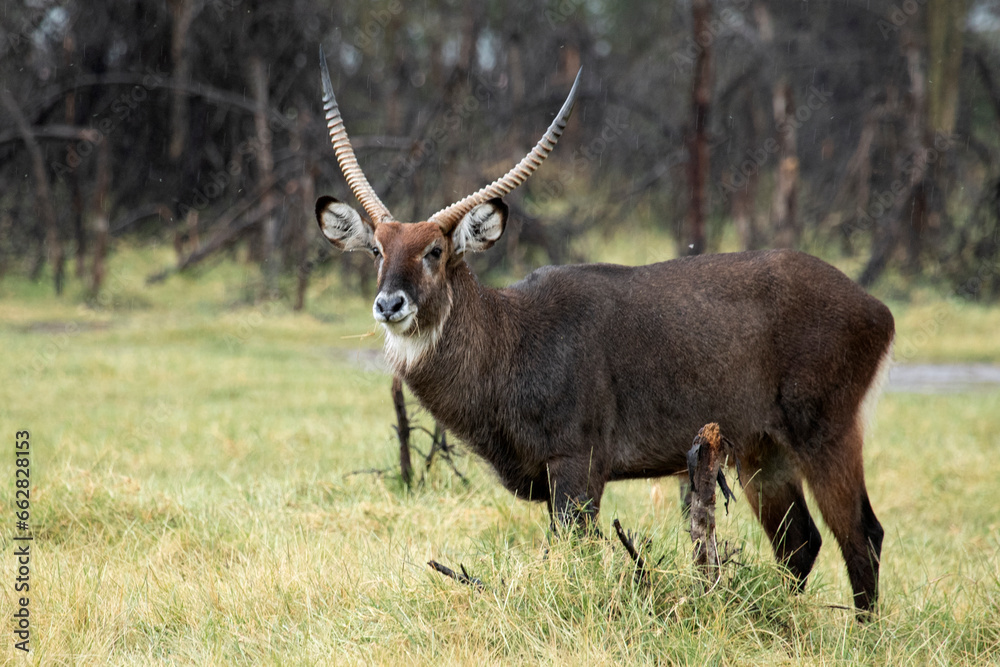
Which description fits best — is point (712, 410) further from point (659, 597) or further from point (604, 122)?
point (604, 122)

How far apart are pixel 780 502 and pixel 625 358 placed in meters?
1.12

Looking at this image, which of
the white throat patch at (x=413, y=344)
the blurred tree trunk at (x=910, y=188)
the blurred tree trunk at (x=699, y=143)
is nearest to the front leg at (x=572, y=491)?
the white throat patch at (x=413, y=344)

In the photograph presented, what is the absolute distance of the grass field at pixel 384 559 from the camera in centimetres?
339

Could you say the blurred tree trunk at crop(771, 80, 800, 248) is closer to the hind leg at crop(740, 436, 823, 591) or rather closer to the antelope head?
the hind leg at crop(740, 436, 823, 591)

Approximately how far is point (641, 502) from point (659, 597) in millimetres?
2739

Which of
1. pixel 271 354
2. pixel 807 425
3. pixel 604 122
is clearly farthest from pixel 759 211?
pixel 807 425

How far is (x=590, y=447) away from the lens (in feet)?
13.3

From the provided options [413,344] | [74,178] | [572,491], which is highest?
[74,178]

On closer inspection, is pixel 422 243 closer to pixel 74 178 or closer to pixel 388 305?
pixel 388 305

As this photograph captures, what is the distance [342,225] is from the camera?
4.46 m

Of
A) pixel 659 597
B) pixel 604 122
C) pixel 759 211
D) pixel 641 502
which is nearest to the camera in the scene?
pixel 659 597

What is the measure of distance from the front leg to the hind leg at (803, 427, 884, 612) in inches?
39.0

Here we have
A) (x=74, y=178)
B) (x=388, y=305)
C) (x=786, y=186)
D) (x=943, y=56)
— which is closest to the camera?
(x=388, y=305)

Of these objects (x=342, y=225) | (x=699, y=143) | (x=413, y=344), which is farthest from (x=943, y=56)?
(x=413, y=344)
